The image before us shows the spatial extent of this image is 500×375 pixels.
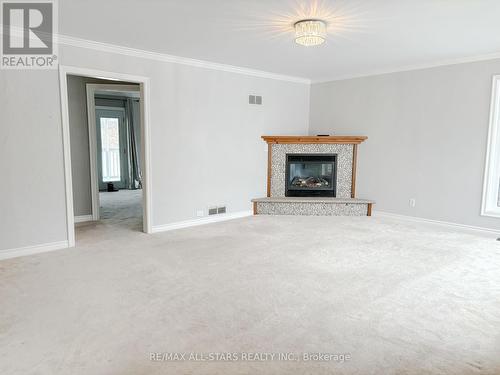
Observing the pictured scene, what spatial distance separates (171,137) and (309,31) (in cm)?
258

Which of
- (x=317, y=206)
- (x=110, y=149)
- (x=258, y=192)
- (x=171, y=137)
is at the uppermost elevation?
(x=171, y=137)

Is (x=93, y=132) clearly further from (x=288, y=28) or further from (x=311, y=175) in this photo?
(x=311, y=175)

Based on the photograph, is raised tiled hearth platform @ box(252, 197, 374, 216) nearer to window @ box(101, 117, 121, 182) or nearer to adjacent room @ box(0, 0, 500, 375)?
adjacent room @ box(0, 0, 500, 375)

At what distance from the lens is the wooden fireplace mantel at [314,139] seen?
6.40 m

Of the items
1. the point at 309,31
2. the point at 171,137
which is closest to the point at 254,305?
the point at 309,31

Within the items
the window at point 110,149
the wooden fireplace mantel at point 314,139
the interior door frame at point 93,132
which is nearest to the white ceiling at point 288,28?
the wooden fireplace mantel at point 314,139

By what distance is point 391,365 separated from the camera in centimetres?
204

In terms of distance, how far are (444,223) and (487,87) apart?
2.10m

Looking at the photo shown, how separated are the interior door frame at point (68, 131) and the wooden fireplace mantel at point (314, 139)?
233 cm

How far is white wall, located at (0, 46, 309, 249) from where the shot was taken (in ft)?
12.8

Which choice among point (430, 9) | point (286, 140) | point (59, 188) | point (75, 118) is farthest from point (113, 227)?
point (430, 9)

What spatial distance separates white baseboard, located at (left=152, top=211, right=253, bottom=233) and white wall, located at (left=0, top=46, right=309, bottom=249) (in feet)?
0.24

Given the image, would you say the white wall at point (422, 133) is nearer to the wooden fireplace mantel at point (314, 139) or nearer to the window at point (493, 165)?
the window at point (493, 165)

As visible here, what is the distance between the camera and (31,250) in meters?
4.04
